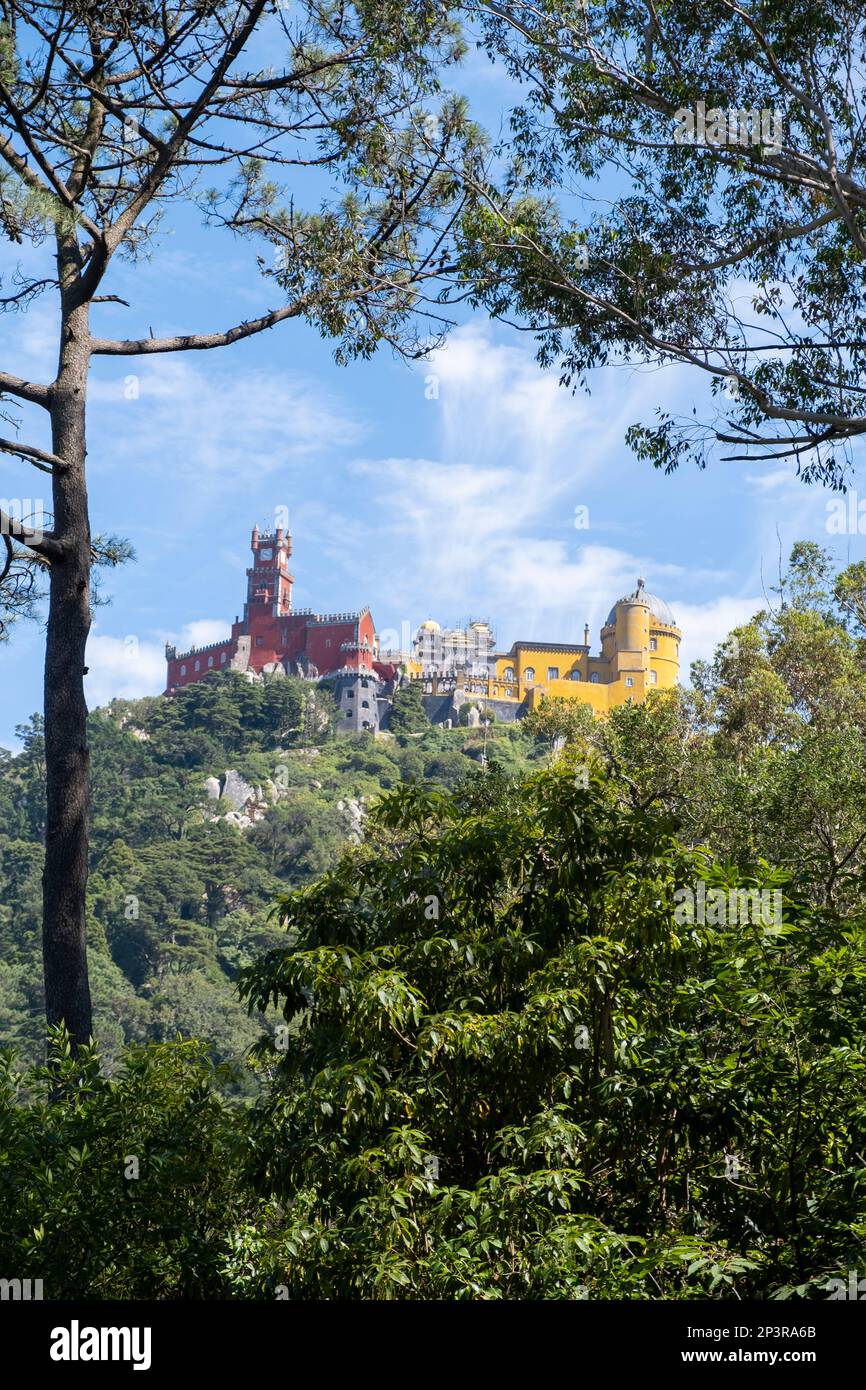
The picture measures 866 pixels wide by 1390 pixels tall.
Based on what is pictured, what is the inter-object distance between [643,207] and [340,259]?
2175mm

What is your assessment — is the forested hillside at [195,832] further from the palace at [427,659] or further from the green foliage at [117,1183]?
the green foliage at [117,1183]

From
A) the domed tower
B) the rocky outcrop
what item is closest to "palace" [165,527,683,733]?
the domed tower

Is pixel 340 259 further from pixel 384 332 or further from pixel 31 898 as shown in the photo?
pixel 31 898

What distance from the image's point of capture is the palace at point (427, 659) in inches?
2323

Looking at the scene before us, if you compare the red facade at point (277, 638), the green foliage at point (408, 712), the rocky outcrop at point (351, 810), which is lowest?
the rocky outcrop at point (351, 810)

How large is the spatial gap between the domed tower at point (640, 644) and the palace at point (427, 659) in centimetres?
4

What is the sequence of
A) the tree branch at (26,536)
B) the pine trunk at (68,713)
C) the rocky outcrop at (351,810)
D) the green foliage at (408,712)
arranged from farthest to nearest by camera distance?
1. the green foliage at (408,712)
2. the rocky outcrop at (351,810)
3. the tree branch at (26,536)
4. the pine trunk at (68,713)

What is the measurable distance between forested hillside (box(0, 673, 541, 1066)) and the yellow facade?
11.9ft

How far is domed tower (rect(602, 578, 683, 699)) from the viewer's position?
58.4 metres

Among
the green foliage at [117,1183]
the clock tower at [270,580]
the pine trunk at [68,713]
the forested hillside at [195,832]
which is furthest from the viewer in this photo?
the clock tower at [270,580]

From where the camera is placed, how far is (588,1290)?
337cm

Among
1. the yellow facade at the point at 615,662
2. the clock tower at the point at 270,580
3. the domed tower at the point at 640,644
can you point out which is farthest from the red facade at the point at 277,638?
the domed tower at the point at 640,644

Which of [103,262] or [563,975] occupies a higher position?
[103,262]

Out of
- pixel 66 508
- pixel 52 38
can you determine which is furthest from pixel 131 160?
pixel 66 508
